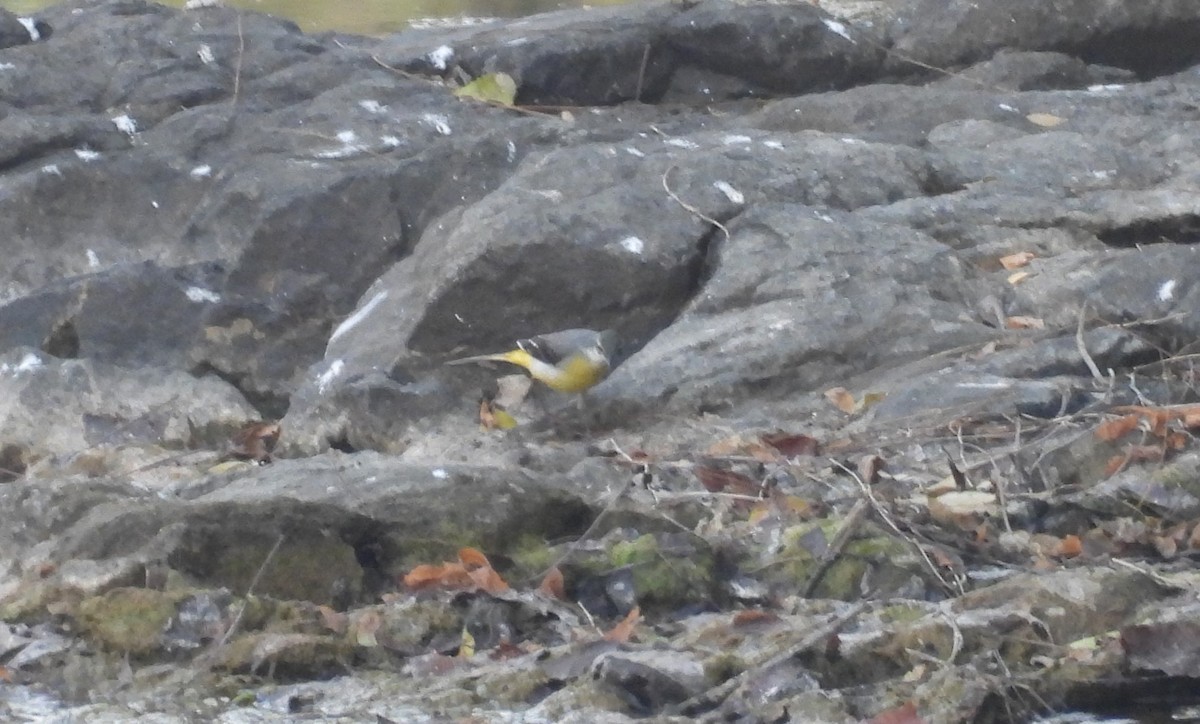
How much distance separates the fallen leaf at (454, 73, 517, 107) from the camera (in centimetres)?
958

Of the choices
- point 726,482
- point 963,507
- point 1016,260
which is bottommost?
point 1016,260

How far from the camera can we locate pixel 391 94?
948 cm

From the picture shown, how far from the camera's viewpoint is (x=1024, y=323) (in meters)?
6.55

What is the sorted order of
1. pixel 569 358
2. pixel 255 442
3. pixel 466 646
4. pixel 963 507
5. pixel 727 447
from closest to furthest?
1. pixel 466 646
2. pixel 963 507
3. pixel 727 447
4. pixel 569 358
5. pixel 255 442

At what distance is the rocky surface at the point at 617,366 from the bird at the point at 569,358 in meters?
0.09

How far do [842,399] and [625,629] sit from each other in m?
2.14

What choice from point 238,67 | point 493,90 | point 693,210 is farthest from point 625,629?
point 238,67

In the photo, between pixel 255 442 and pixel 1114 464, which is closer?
pixel 1114 464

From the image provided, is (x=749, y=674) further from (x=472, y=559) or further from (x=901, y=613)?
(x=472, y=559)

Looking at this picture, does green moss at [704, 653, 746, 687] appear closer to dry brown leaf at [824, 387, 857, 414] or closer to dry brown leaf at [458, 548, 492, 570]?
dry brown leaf at [458, 548, 492, 570]

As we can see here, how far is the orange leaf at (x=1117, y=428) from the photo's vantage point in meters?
5.21

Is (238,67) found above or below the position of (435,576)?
→ below

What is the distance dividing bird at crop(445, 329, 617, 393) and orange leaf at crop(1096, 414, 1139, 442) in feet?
6.12

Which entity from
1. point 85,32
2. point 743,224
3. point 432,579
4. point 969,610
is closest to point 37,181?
point 85,32
